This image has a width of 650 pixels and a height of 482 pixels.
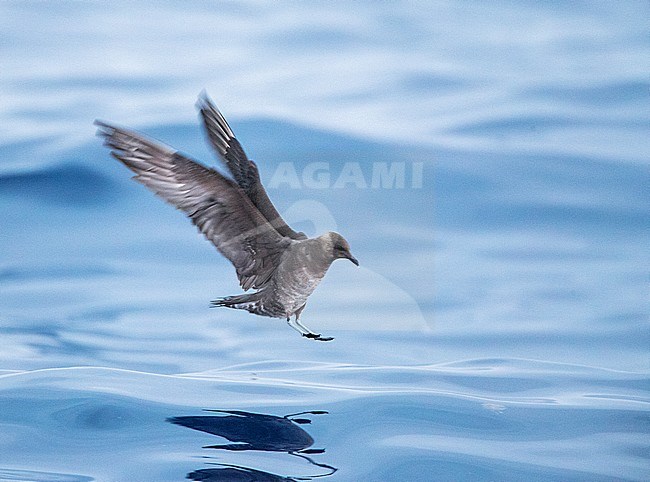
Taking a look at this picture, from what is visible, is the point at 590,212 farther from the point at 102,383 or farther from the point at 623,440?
the point at 102,383

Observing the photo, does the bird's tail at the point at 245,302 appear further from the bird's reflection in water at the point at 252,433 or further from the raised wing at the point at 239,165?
the bird's reflection in water at the point at 252,433

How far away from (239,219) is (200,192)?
4.4 inches

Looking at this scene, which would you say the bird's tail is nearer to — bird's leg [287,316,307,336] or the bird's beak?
bird's leg [287,316,307,336]

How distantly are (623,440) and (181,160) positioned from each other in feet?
4.87

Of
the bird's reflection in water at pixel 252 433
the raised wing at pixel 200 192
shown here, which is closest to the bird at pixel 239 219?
the raised wing at pixel 200 192

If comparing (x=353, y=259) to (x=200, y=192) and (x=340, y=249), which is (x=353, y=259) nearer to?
(x=340, y=249)

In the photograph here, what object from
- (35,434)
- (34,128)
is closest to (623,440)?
(35,434)

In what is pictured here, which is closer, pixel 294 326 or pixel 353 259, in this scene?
pixel 353 259

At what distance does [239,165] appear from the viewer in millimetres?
2307

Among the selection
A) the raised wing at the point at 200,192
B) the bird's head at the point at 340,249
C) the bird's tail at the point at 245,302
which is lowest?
the bird's tail at the point at 245,302

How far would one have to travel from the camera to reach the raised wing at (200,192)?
216 cm

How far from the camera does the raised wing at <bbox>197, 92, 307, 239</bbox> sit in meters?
2.27

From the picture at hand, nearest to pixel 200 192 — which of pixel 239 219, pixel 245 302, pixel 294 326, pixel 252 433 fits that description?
pixel 239 219

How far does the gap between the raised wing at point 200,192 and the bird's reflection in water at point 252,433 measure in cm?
55
